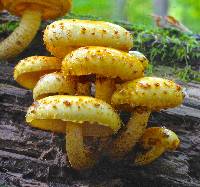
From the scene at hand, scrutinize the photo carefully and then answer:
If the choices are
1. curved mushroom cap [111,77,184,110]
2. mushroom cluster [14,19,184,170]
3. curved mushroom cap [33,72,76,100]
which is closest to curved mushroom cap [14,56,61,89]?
mushroom cluster [14,19,184,170]

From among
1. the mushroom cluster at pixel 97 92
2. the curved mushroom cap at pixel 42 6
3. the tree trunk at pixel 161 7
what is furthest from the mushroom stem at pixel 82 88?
the tree trunk at pixel 161 7

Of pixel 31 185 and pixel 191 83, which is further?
pixel 191 83

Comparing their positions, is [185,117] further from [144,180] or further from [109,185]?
[109,185]

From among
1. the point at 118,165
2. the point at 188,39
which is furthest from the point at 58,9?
the point at 118,165

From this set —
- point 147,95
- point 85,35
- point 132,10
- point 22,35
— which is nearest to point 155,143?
point 147,95

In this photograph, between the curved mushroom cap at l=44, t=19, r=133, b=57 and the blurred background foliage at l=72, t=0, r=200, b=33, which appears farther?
the blurred background foliage at l=72, t=0, r=200, b=33

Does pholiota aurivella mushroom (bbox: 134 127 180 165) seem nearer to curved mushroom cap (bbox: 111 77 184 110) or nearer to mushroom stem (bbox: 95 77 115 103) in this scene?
curved mushroom cap (bbox: 111 77 184 110)
